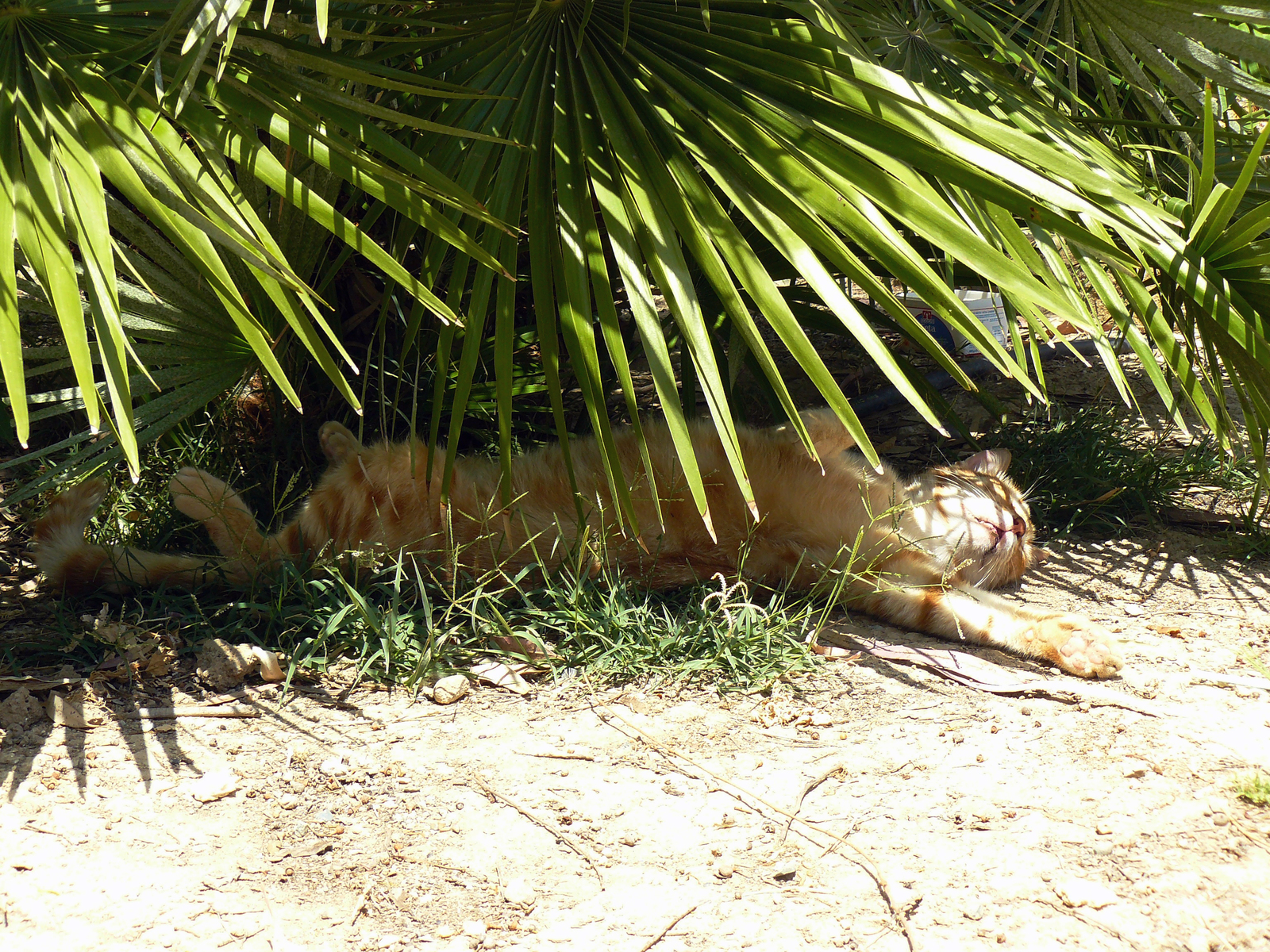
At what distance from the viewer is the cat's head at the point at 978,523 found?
3357mm

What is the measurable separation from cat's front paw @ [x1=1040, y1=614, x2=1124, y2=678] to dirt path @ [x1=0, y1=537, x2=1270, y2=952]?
0.11 meters

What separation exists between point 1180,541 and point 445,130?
3.03 metres

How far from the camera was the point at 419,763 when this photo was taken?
7.32 ft

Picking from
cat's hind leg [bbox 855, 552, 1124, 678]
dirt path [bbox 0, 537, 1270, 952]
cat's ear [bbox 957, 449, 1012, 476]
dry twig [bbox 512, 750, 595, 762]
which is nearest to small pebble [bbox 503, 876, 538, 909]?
dirt path [bbox 0, 537, 1270, 952]

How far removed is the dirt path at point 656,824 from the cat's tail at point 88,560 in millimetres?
720

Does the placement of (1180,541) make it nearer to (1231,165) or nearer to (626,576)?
(1231,165)

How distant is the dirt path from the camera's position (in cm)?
173

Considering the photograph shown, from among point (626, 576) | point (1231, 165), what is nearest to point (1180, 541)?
point (1231, 165)

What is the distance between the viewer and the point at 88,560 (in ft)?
9.34

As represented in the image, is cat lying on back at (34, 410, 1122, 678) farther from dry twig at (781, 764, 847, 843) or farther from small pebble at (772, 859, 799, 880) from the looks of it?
small pebble at (772, 859, 799, 880)

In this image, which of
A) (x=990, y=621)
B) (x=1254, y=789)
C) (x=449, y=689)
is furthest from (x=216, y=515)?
(x=1254, y=789)

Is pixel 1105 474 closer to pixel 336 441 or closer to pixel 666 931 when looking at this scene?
pixel 666 931

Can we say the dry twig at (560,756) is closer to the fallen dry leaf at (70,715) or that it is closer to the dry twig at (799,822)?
the dry twig at (799,822)

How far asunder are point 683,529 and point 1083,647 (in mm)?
1229
